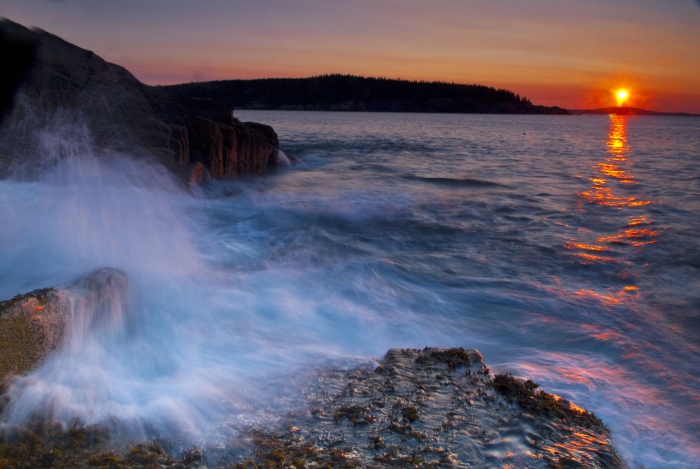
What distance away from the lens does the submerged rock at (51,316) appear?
3297mm

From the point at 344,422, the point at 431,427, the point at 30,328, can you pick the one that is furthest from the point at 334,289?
the point at 30,328

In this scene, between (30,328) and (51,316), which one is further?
(51,316)

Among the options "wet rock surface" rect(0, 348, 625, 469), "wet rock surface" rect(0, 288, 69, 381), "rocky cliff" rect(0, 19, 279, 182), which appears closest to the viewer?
"wet rock surface" rect(0, 348, 625, 469)

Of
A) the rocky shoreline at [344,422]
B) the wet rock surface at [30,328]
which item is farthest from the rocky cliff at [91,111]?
the rocky shoreline at [344,422]

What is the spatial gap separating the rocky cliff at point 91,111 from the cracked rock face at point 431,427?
23.9 feet

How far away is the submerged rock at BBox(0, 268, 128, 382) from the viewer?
330 cm

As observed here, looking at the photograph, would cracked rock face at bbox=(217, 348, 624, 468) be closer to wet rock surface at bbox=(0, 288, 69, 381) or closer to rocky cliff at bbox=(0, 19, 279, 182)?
wet rock surface at bbox=(0, 288, 69, 381)

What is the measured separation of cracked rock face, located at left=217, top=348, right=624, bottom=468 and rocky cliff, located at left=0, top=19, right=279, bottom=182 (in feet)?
23.9

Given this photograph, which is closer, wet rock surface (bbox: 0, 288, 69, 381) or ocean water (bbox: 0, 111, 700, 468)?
wet rock surface (bbox: 0, 288, 69, 381)

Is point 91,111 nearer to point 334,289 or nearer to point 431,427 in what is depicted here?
point 334,289

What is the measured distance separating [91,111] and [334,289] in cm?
648

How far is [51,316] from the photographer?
12.0ft

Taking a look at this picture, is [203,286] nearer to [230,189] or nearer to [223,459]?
[223,459]

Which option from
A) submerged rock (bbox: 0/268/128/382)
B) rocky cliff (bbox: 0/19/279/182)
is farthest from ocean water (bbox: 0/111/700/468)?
rocky cliff (bbox: 0/19/279/182)
